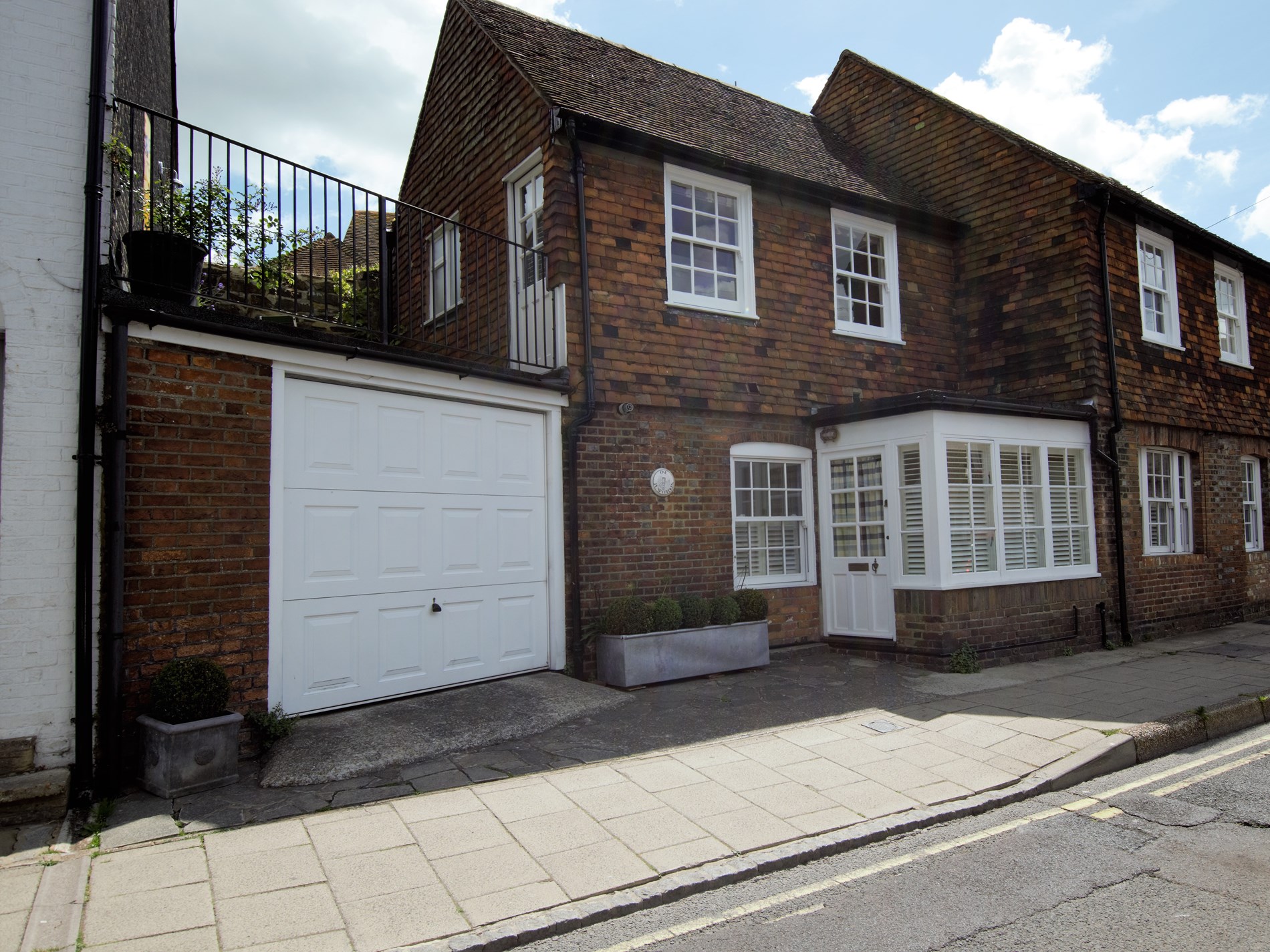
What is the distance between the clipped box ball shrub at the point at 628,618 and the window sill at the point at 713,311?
331 cm

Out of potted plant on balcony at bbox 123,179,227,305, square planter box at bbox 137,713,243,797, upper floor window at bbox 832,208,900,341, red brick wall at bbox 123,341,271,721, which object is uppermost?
upper floor window at bbox 832,208,900,341

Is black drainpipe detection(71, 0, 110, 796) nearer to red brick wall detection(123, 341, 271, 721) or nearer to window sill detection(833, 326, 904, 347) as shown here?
red brick wall detection(123, 341, 271, 721)

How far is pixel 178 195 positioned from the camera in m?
6.60

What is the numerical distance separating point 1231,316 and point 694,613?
11605mm

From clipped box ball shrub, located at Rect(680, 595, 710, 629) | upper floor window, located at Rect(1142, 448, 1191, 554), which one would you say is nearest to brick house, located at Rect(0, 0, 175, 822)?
clipped box ball shrub, located at Rect(680, 595, 710, 629)

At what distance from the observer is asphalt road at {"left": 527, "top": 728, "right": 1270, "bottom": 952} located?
132 inches

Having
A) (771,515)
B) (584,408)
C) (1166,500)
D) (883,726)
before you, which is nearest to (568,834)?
(883,726)

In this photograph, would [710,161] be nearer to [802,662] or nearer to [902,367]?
[902,367]

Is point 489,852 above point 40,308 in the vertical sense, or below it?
below

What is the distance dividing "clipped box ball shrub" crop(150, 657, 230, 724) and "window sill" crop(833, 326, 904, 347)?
795 centimetres

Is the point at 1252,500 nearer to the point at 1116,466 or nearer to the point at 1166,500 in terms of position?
the point at 1166,500

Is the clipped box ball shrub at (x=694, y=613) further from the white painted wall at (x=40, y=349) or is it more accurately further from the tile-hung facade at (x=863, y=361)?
the white painted wall at (x=40, y=349)

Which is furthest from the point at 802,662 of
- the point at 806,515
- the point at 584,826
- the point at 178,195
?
the point at 178,195

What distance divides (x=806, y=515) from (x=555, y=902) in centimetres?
690
